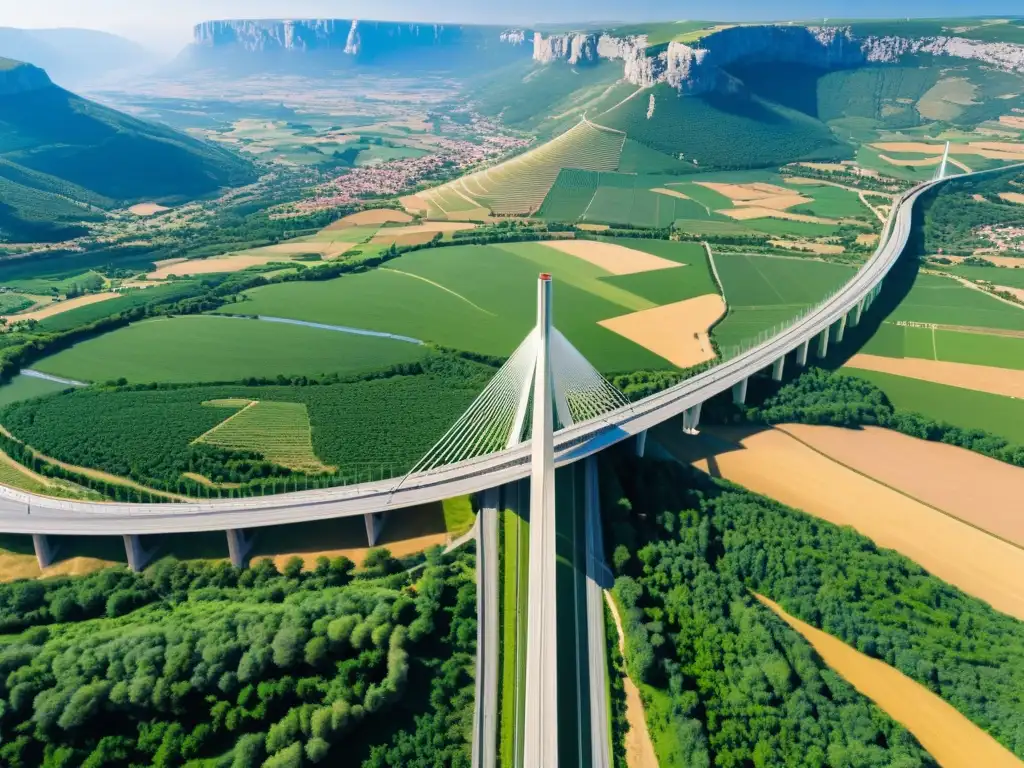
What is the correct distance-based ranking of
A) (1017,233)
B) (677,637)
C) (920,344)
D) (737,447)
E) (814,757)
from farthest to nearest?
(1017,233), (920,344), (737,447), (677,637), (814,757)

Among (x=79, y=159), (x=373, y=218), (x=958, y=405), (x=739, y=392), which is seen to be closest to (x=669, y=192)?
(x=373, y=218)

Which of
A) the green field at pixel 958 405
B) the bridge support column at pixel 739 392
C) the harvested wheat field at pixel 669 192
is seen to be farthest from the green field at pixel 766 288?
the harvested wheat field at pixel 669 192

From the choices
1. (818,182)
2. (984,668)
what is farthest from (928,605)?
(818,182)

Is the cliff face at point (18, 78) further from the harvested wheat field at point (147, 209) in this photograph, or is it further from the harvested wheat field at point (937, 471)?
the harvested wheat field at point (937, 471)

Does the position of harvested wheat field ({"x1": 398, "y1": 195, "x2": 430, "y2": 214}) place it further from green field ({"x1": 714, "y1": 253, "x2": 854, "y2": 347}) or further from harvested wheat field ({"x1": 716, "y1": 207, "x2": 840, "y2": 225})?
green field ({"x1": 714, "y1": 253, "x2": 854, "y2": 347})

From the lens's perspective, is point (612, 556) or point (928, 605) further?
point (612, 556)

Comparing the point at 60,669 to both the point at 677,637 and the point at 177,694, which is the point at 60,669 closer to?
the point at 177,694

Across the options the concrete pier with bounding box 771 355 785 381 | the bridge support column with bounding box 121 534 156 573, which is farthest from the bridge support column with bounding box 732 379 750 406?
the bridge support column with bounding box 121 534 156 573
